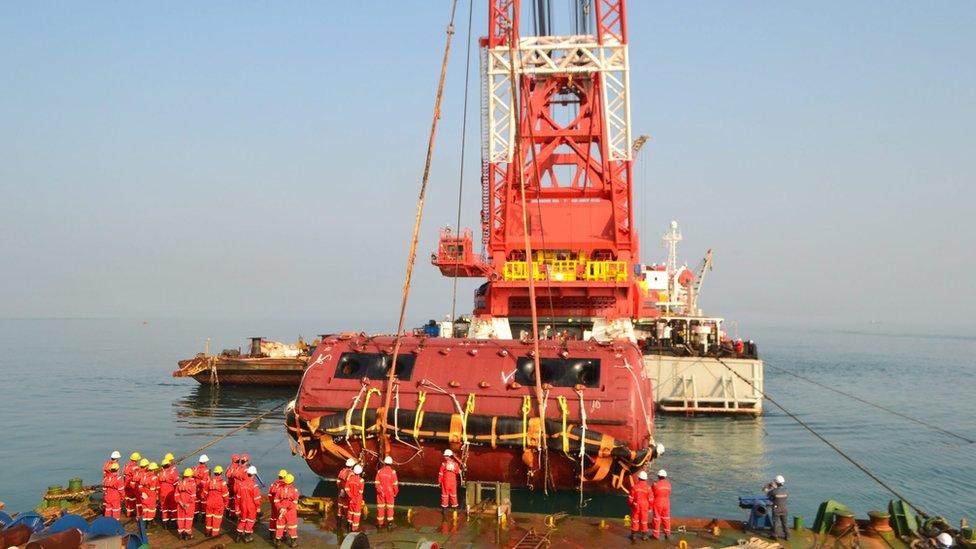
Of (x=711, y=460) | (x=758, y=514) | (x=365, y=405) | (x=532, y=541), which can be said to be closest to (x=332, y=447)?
(x=365, y=405)

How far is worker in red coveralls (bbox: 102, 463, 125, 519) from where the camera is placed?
1191cm

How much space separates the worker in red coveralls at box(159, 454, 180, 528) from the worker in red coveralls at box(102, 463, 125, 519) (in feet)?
2.36

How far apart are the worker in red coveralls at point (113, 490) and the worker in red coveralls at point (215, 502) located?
1.78m

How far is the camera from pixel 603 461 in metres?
13.5

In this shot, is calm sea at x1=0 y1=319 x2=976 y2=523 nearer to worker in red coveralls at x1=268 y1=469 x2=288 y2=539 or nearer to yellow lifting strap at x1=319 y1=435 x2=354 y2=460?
yellow lifting strap at x1=319 y1=435 x2=354 y2=460

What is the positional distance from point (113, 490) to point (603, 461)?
337 inches

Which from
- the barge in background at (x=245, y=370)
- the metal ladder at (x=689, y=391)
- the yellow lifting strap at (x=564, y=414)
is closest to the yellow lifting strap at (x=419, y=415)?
the yellow lifting strap at (x=564, y=414)

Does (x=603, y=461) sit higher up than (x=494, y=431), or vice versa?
(x=494, y=431)

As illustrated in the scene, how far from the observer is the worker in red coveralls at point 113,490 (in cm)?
1191

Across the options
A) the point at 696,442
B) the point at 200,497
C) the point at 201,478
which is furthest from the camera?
the point at 696,442

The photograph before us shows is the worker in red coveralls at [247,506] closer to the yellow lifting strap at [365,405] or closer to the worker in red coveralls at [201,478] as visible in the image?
the worker in red coveralls at [201,478]

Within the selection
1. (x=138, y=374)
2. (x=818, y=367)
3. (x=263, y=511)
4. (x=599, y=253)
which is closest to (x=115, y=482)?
(x=263, y=511)

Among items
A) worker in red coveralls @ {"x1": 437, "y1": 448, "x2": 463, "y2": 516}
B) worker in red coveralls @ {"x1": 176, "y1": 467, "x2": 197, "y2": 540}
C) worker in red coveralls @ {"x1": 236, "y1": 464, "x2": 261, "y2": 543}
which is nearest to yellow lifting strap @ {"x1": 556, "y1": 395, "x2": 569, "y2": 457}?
worker in red coveralls @ {"x1": 437, "y1": 448, "x2": 463, "y2": 516}

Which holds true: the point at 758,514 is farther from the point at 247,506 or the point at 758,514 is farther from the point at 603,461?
the point at 247,506
